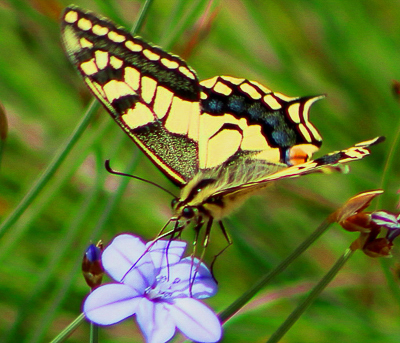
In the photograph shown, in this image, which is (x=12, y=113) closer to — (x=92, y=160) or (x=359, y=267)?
(x=92, y=160)

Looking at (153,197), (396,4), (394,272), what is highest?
(396,4)

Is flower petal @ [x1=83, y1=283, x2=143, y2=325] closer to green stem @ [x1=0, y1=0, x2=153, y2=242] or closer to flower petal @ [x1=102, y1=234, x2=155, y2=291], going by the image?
flower petal @ [x1=102, y1=234, x2=155, y2=291]

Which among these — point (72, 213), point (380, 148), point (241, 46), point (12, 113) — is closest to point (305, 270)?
point (380, 148)

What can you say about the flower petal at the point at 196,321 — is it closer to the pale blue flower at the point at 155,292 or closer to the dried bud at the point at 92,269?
the pale blue flower at the point at 155,292

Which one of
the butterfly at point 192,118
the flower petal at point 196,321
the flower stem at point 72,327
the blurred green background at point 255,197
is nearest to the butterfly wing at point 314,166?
the butterfly at point 192,118

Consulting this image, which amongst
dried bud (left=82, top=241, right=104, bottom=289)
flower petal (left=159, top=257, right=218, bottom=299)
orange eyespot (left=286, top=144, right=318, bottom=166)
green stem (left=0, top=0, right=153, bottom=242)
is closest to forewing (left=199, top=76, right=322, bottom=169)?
orange eyespot (left=286, top=144, right=318, bottom=166)

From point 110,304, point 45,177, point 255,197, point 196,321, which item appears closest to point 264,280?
point 196,321

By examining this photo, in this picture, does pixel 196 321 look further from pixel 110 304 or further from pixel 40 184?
pixel 40 184
